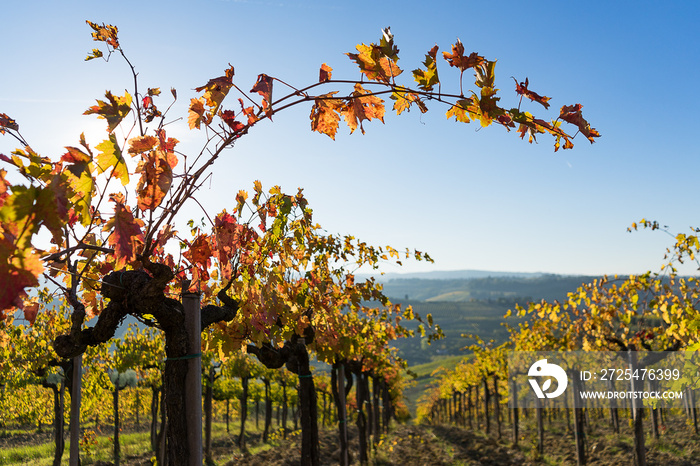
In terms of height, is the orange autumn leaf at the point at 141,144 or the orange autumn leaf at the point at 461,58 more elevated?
the orange autumn leaf at the point at 461,58

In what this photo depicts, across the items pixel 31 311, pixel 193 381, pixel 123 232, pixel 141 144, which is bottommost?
pixel 193 381

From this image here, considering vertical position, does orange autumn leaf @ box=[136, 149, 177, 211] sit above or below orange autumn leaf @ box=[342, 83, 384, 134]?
below

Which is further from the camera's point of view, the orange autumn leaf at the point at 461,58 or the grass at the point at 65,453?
the grass at the point at 65,453

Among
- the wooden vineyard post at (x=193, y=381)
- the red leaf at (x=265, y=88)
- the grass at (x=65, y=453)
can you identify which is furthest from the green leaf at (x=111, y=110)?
the grass at (x=65, y=453)

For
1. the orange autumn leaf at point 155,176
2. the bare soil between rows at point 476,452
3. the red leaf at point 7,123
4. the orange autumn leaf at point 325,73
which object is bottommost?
the bare soil between rows at point 476,452

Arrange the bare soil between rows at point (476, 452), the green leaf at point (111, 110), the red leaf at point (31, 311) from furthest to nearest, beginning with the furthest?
the bare soil between rows at point (476, 452), the red leaf at point (31, 311), the green leaf at point (111, 110)

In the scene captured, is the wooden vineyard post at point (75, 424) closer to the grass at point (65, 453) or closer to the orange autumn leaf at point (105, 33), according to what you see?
the orange autumn leaf at point (105, 33)

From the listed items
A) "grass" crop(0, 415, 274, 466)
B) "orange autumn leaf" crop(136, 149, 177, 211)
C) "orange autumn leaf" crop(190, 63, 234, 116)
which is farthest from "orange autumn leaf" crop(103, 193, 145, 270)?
"grass" crop(0, 415, 274, 466)

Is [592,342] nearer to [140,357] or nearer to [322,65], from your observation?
[322,65]

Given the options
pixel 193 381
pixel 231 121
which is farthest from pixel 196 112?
pixel 193 381

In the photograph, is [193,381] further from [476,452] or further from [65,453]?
[476,452]

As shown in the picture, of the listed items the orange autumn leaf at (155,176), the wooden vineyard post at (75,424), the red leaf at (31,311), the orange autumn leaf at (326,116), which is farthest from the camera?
the wooden vineyard post at (75,424)

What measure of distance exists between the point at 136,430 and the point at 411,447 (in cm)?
1332

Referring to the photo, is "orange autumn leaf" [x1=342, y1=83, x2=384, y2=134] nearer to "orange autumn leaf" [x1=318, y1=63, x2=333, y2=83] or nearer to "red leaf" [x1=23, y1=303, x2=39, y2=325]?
"orange autumn leaf" [x1=318, y1=63, x2=333, y2=83]
